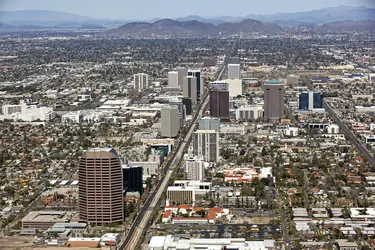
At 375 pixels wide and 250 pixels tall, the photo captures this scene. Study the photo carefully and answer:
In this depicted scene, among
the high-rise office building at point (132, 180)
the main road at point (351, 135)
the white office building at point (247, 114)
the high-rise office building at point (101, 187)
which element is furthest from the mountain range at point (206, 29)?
the high-rise office building at point (101, 187)

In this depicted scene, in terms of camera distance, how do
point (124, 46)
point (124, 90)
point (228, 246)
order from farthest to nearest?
point (124, 46)
point (124, 90)
point (228, 246)

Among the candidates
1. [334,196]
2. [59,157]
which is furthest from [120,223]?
[59,157]

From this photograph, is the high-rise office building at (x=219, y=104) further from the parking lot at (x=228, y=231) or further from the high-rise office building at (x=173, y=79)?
the parking lot at (x=228, y=231)

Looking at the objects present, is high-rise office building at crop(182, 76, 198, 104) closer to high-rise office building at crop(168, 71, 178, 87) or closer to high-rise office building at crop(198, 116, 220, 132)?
high-rise office building at crop(168, 71, 178, 87)

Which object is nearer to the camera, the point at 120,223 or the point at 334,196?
the point at 120,223

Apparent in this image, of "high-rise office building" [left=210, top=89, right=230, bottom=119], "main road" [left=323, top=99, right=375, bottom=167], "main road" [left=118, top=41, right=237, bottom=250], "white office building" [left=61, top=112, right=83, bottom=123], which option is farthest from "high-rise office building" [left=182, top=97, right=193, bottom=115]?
"main road" [left=323, top=99, right=375, bottom=167]

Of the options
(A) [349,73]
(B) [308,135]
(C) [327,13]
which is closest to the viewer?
(B) [308,135]

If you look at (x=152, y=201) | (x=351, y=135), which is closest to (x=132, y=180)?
(x=152, y=201)

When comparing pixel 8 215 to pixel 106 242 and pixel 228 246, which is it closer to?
pixel 106 242
